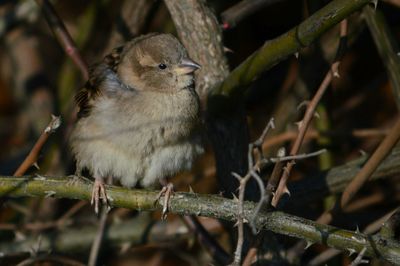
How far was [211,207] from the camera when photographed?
3.32 m

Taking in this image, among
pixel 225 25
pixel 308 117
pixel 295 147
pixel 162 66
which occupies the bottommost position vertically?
pixel 295 147

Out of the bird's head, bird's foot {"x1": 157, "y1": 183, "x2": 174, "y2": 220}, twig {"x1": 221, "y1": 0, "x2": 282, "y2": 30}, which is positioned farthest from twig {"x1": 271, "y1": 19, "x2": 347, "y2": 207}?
the bird's head

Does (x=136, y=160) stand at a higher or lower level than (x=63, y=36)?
lower

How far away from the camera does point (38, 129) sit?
6.20m

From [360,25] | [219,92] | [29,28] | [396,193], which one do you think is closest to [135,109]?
[219,92]

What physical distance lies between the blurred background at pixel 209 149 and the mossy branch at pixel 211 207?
0.75m

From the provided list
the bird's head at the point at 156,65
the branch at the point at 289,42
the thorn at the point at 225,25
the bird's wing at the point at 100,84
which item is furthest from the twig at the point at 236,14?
the bird's wing at the point at 100,84

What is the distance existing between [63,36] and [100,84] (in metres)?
0.51

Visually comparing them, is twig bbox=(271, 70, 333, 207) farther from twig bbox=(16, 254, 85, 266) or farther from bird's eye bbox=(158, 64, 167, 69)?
twig bbox=(16, 254, 85, 266)

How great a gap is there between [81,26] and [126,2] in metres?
0.41

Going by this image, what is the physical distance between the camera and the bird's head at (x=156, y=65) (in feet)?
13.7

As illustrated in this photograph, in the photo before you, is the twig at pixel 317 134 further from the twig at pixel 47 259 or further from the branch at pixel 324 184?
the twig at pixel 47 259

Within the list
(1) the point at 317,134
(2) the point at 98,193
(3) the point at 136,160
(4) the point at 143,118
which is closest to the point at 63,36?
(4) the point at 143,118

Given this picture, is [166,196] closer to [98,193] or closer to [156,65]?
[98,193]
